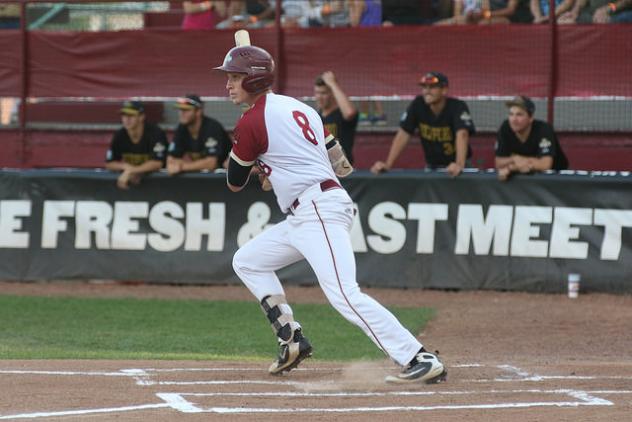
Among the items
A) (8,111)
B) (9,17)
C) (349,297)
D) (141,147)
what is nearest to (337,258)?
(349,297)

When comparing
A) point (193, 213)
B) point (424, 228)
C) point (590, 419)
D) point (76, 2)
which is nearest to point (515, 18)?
point (424, 228)

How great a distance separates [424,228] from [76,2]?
17.2 ft

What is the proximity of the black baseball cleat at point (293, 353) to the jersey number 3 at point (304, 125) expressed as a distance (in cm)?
131

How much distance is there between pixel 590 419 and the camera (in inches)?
246

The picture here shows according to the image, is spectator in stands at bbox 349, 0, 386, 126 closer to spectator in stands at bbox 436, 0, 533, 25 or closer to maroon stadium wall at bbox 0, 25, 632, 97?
maroon stadium wall at bbox 0, 25, 632, 97

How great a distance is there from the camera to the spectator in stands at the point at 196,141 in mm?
12891

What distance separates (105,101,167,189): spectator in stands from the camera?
13.0 meters

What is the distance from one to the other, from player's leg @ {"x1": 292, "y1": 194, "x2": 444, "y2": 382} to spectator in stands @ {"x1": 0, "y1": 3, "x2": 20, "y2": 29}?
8598 mm

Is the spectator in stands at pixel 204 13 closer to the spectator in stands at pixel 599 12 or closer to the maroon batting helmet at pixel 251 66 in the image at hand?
the spectator in stands at pixel 599 12

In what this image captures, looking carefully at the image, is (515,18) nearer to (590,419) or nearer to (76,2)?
(76,2)

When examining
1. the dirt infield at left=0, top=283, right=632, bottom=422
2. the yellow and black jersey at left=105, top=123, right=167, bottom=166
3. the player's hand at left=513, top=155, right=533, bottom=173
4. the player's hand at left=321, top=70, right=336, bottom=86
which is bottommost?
the dirt infield at left=0, top=283, right=632, bottom=422

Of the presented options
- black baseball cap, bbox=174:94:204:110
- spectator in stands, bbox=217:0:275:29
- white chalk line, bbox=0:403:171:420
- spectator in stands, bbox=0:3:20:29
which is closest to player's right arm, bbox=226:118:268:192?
white chalk line, bbox=0:403:171:420

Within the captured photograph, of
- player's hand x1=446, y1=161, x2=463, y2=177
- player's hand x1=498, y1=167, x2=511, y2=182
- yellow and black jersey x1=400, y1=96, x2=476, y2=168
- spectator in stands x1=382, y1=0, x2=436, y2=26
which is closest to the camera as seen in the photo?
player's hand x1=498, y1=167, x2=511, y2=182

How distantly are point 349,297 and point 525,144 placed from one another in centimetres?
556
